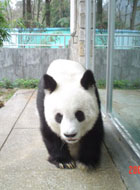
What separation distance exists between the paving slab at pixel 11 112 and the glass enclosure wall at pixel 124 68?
72.0 inches

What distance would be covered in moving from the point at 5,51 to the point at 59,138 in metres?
8.16

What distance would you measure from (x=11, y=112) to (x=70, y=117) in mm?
2996

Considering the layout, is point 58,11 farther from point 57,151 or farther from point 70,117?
point 70,117

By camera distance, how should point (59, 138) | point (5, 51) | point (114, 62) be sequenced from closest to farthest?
point (59, 138)
point (114, 62)
point (5, 51)

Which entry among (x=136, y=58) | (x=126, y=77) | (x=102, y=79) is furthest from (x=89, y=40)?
(x=136, y=58)

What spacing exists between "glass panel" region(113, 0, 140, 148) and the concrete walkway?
62cm

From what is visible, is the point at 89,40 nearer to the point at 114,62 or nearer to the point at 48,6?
the point at 114,62

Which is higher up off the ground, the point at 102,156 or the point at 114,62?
the point at 114,62

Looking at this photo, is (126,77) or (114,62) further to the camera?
(114,62)

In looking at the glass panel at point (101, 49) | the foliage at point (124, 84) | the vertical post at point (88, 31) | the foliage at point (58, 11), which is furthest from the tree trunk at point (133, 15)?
the foliage at point (58, 11)

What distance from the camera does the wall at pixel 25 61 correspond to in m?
9.90

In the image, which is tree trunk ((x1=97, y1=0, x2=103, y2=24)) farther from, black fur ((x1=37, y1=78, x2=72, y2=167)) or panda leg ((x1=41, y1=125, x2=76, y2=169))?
panda leg ((x1=41, y1=125, x2=76, y2=169))

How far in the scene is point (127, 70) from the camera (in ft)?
10.2

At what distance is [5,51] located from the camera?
983 centimetres
